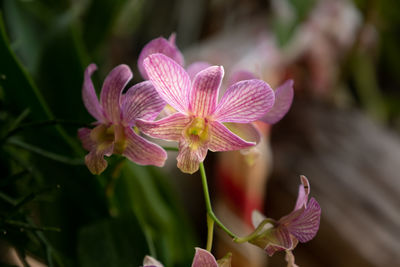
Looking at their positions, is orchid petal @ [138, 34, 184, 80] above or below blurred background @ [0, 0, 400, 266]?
above

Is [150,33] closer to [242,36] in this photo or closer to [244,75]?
[242,36]

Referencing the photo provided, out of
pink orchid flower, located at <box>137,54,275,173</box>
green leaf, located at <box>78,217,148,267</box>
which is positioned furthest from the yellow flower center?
green leaf, located at <box>78,217,148,267</box>

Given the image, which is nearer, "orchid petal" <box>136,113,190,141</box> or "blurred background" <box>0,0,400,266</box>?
"orchid petal" <box>136,113,190,141</box>

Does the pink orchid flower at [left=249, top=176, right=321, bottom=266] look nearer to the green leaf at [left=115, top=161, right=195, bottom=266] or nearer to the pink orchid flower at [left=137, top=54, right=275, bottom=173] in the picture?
the pink orchid flower at [left=137, top=54, right=275, bottom=173]

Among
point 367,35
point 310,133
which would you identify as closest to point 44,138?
point 310,133

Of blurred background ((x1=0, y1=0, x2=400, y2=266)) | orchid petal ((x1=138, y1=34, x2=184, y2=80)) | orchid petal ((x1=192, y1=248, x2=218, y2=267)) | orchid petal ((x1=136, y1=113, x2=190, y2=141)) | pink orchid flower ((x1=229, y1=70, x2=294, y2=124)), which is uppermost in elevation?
orchid petal ((x1=138, y1=34, x2=184, y2=80))

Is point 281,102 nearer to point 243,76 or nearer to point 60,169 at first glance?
point 243,76

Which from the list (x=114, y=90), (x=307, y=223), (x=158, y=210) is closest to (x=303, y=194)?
(x=307, y=223)
